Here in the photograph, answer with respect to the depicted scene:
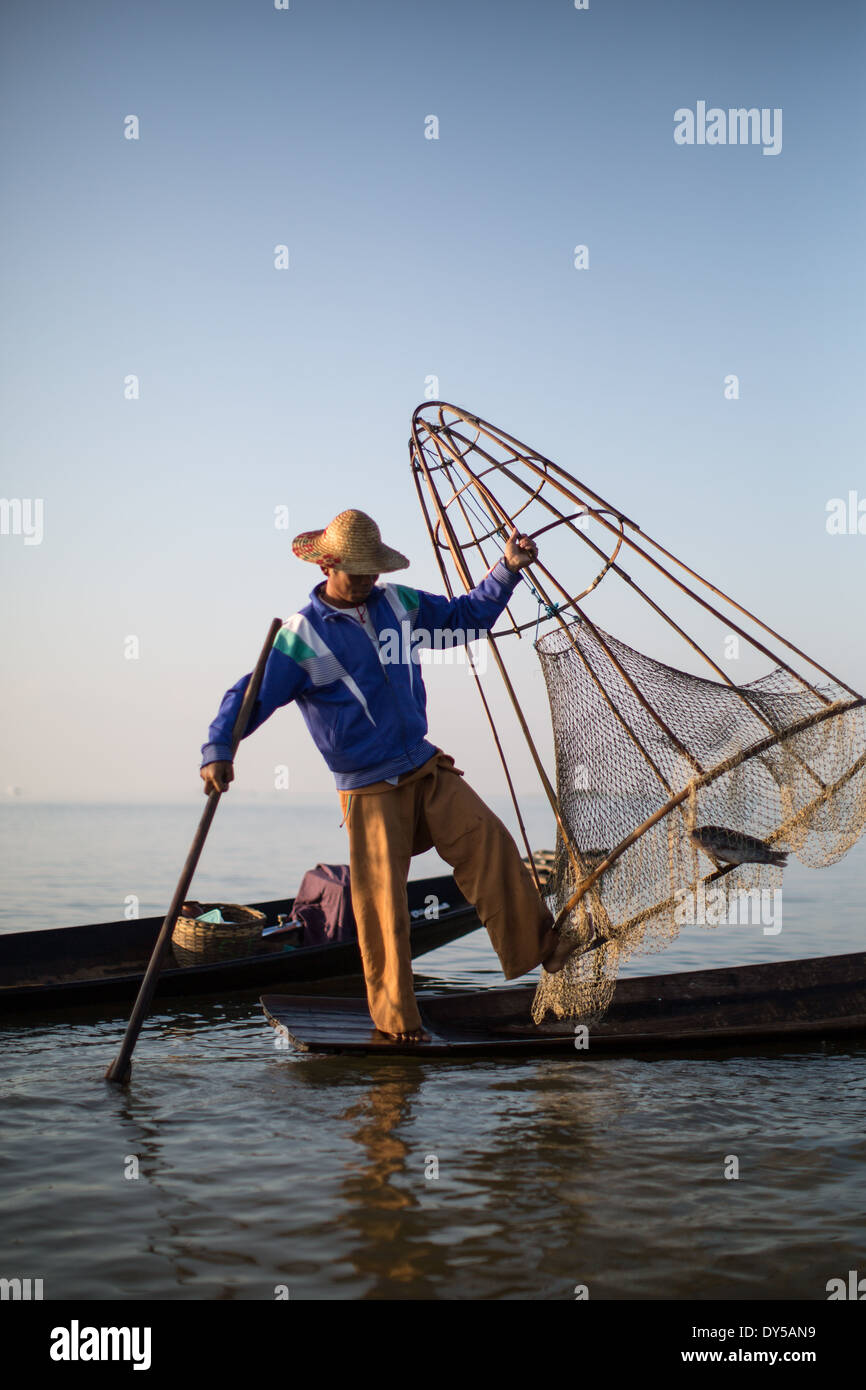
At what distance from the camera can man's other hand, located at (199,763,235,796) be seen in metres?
4.04

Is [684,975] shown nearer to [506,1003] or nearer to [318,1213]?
[506,1003]

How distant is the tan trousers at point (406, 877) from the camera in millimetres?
4410

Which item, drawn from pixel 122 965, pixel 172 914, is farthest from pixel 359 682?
pixel 122 965

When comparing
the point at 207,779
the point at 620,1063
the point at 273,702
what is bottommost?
the point at 620,1063

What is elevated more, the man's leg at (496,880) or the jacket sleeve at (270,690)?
the jacket sleeve at (270,690)

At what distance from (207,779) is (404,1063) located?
1.48 metres

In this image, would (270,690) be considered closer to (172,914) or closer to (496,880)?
(172,914)

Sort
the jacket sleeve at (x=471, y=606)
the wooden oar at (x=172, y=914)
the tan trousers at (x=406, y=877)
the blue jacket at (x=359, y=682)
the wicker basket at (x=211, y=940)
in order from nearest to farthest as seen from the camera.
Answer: the wooden oar at (x=172, y=914), the blue jacket at (x=359, y=682), the tan trousers at (x=406, y=877), the jacket sleeve at (x=471, y=606), the wicker basket at (x=211, y=940)

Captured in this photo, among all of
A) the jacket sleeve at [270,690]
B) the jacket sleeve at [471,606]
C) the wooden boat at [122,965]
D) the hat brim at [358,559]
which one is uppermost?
the hat brim at [358,559]

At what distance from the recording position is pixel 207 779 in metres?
4.08

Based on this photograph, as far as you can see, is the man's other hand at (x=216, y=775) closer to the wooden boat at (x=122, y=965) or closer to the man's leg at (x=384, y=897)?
the man's leg at (x=384, y=897)

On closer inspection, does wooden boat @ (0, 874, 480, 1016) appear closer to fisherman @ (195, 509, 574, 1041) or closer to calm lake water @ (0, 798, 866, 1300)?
calm lake water @ (0, 798, 866, 1300)

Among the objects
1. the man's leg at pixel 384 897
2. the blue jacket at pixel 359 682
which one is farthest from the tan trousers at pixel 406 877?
the blue jacket at pixel 359 682
